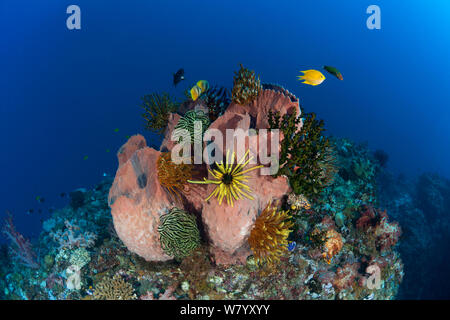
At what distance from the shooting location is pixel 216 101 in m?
6.75

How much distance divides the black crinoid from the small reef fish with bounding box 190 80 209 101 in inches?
7.8

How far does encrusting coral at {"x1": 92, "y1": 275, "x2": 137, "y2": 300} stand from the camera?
19.2 feet

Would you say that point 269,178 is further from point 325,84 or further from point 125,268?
point 325,84

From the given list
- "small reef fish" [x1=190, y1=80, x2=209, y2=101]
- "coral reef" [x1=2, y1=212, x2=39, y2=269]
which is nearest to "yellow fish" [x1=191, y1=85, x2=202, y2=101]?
"small reef fish" [x1=190, y1=80, x2=209, y2=101]

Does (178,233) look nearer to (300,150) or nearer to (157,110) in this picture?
(300,150)

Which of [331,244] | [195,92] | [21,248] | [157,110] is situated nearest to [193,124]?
[195,92]

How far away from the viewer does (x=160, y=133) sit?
285 inches

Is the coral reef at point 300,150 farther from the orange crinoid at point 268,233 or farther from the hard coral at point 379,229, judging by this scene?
the hard coral at point 379,229

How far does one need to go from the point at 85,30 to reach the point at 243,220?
88.6 metres

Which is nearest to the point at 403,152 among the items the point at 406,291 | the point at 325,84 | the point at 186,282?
the point at 325,84

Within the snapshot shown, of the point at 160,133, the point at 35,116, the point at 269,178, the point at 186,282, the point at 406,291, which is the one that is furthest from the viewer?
the point at 35,116

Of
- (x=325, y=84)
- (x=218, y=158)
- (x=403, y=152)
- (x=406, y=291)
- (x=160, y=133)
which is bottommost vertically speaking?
(x=406, y=291)

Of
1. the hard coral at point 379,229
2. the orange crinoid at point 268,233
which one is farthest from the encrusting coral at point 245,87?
the hard coral at point 379,229

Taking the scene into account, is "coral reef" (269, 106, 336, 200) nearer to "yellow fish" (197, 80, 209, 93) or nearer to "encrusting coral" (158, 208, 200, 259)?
"yellow fish" (197, 80, 209, 93)
